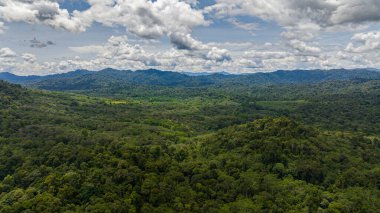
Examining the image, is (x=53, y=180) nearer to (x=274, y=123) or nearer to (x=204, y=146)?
(x=204, y=146)

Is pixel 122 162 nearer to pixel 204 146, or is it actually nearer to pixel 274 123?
pixel 204 146

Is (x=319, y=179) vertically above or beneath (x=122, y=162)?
beneath

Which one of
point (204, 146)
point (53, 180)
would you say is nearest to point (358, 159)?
point (204, 146)

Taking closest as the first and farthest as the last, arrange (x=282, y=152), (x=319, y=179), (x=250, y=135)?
(x=319, y=179) → (x=282, y=152) → (x=250, y=135)

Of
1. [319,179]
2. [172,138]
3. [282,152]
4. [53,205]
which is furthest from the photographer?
[172,138]

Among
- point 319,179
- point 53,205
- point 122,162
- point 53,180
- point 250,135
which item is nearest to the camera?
point 53,205

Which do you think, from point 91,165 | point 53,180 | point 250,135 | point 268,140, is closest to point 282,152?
point 268,140

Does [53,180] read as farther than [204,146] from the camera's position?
No

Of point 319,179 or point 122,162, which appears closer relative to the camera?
point 122,162

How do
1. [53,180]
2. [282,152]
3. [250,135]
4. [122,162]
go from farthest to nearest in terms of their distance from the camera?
[250,135] < [282,152] < [122,162] < [53,180]
